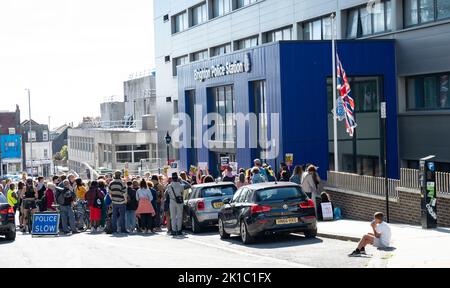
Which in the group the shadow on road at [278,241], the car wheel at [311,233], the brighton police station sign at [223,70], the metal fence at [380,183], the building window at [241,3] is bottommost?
the shadow on road at [278,241]

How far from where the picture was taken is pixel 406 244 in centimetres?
1619

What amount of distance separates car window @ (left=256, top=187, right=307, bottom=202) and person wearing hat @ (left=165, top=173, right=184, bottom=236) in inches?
182

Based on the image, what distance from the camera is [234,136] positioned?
38.2m

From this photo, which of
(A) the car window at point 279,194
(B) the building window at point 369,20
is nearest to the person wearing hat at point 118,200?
(A) the car window at point 279,194

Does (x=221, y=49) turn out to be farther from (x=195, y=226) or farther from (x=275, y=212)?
(x=275, y=212)

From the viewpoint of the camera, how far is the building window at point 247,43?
149 feet

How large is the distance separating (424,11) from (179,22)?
30586mm

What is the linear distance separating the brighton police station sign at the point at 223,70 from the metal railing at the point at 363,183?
435 inches

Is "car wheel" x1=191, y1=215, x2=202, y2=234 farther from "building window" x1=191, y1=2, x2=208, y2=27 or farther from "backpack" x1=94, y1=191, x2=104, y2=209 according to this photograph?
"building window" x1=191, y1=2, x2=208, y2=27

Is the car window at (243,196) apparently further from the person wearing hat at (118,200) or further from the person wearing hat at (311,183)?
the person wearing hat at (118,200)

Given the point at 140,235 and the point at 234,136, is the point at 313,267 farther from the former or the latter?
the point at 234,136

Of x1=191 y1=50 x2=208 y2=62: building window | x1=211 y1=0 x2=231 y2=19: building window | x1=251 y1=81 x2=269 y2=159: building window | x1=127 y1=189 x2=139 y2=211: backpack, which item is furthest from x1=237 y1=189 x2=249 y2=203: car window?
x1=191 y1=50 x2=208 y2=62: building window

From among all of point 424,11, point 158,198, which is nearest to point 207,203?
point 158,198
